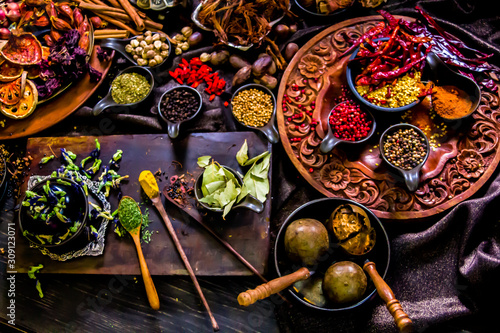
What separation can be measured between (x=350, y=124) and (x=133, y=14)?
162 centimetres

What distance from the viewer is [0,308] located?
205 centimetres

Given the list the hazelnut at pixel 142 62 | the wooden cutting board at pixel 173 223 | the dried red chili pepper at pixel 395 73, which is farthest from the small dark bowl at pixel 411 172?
the hazelnut at pixel 142 62

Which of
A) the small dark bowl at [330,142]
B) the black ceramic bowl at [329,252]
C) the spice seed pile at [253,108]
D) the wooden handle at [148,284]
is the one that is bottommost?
the wooden handle at [148,284]

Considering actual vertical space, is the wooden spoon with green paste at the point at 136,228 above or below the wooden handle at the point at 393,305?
below

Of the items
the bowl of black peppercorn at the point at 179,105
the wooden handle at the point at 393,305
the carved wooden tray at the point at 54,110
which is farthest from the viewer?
the carved wooden tray at the point at 54,110

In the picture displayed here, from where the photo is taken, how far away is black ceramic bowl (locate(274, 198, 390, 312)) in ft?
5.77

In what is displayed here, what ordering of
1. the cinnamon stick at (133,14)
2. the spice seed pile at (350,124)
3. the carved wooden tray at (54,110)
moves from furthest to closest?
the cinnamon stick at (133,14)
the carved wooden tray at (54,110)
the spice seed pile at (350,124)

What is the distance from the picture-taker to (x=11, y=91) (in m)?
2.20

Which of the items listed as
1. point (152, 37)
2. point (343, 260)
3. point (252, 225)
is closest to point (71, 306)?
point (252, 225)

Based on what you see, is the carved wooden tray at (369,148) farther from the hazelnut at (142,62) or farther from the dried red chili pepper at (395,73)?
the hazelnut at (142,62)

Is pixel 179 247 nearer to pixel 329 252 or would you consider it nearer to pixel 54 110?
pixel 329 252

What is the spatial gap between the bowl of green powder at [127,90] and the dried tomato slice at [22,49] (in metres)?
0.52

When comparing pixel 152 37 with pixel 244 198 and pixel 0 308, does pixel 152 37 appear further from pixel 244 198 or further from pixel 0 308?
pixel 0 308

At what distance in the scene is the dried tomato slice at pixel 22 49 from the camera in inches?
87.0
